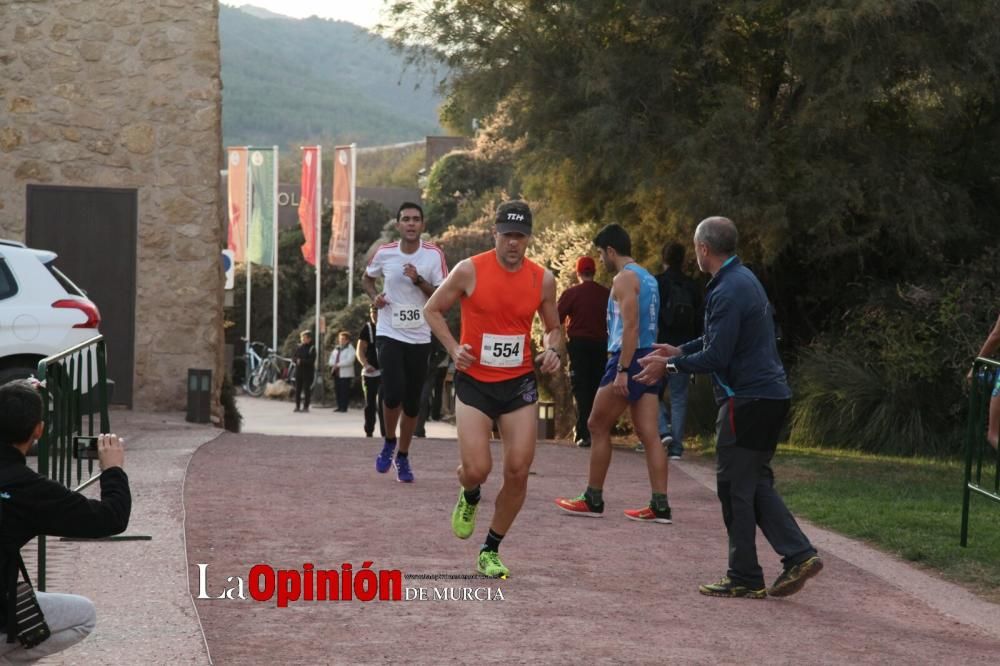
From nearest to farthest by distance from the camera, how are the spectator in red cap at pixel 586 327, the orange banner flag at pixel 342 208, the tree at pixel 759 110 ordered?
the spectator in red cap at pixel 586 327, the tree at pixel 759 110, the orange banner flag at pixel 342 208

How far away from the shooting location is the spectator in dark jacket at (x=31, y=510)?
511cm

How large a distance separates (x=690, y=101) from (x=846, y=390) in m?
3.74

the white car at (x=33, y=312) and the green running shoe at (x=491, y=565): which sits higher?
the white car at (x=33, y=312)

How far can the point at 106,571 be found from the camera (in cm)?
762

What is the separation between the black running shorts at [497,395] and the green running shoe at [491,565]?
69 cm

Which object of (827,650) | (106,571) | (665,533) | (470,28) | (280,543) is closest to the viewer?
(827,650)

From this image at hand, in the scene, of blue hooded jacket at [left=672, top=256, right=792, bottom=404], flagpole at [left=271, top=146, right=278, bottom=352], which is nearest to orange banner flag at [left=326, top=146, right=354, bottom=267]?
flagpole at [left=271, top=146, right=278, bottom=352]

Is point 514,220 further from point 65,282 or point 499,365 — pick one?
point 65,282

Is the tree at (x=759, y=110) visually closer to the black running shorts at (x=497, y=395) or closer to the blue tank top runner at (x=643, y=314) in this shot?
the blue tank top runner at (x=643, y=314)

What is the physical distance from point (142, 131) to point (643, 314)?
8.79 meters

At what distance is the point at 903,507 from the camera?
12031 mm

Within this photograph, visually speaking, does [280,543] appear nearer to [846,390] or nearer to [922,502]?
[922,502]

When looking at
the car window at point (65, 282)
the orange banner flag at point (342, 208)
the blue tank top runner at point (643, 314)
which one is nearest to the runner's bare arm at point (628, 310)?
the blue tank top runner at point (643, 314)

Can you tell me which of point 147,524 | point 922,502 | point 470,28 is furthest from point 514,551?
point 470,28
